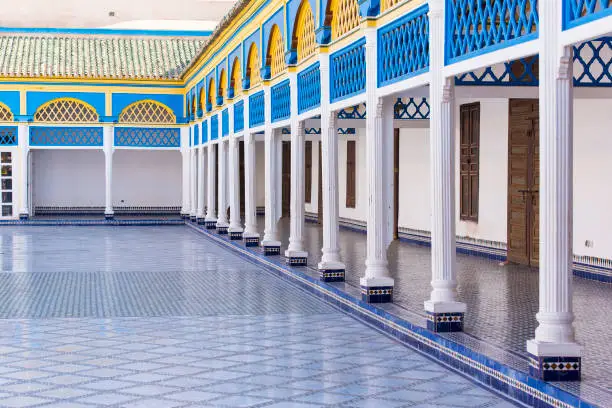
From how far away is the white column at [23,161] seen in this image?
17969mm

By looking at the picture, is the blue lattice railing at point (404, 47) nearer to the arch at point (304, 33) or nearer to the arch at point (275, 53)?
the arch at point (304, 33)

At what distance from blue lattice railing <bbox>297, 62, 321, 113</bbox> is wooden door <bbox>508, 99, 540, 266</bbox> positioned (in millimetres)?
2112

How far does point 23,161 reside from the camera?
18000 millimetres

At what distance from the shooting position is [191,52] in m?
20.8

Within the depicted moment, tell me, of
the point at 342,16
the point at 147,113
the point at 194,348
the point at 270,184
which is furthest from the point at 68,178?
the point at 194,348

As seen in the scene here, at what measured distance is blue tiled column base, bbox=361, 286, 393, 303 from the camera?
6.50 m

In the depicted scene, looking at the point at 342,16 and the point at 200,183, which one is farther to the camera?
the point at 200,183

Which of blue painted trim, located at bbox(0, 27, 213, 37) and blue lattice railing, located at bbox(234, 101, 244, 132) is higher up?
blue painted trim, located at bbox(0, 27, 213, 37)

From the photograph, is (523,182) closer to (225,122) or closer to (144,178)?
(225,122)

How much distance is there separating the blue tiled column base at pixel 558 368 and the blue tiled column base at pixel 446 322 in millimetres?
1279

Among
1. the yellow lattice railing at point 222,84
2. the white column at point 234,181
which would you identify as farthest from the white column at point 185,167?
the white column at point 234,181

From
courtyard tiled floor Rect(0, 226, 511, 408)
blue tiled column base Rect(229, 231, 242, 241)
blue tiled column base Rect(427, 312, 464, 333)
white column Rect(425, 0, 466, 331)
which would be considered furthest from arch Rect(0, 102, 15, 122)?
blue tiled column base Rect(427, 312, 464, 333)

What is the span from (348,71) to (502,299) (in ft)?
6.81

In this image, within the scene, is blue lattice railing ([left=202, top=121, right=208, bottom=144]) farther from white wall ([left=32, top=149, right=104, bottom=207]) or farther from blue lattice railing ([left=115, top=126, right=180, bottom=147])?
white wall ([left=32, top=149, right=104, bottom=207])
